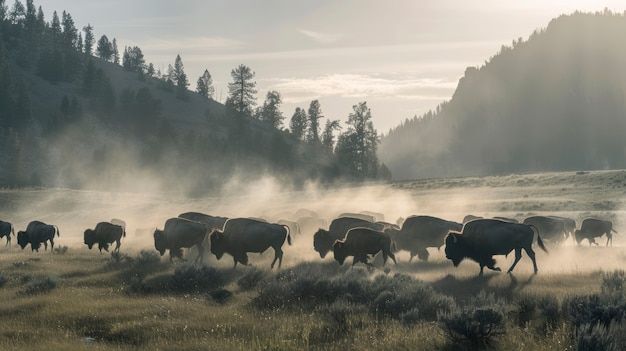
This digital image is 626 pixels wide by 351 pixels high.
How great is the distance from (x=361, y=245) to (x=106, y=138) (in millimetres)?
122608

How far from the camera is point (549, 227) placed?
26.9 m

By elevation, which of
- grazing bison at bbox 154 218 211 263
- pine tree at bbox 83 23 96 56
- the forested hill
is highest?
pine tree at bbox 83 23 96 56

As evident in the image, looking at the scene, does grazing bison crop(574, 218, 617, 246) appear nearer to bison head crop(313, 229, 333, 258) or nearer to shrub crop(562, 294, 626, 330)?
bison head crop(313, 229, 333, 258)

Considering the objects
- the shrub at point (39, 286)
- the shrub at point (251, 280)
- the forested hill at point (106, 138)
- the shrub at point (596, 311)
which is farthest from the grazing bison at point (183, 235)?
the forested hill at point (106, 138)

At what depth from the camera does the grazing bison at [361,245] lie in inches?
749

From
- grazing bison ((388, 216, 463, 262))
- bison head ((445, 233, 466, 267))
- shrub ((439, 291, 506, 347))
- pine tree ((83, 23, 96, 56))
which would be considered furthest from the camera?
pine tree ((83, 23, 96, 56))

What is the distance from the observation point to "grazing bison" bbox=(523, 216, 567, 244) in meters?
26.9

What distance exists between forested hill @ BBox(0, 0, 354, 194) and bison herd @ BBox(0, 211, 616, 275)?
66.7 meters

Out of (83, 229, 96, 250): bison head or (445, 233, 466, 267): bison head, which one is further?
(83, 229, 96, 250): bison head

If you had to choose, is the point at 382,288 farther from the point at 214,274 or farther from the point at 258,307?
the point at 214,274

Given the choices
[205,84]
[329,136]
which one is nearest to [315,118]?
[329,136]

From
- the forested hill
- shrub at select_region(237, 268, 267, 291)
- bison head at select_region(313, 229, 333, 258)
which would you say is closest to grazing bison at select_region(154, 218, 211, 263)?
bison head at select_region(313, 229, 333, 258)

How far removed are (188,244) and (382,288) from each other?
38.9 feet

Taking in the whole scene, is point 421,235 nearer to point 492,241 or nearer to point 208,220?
point 492,241
